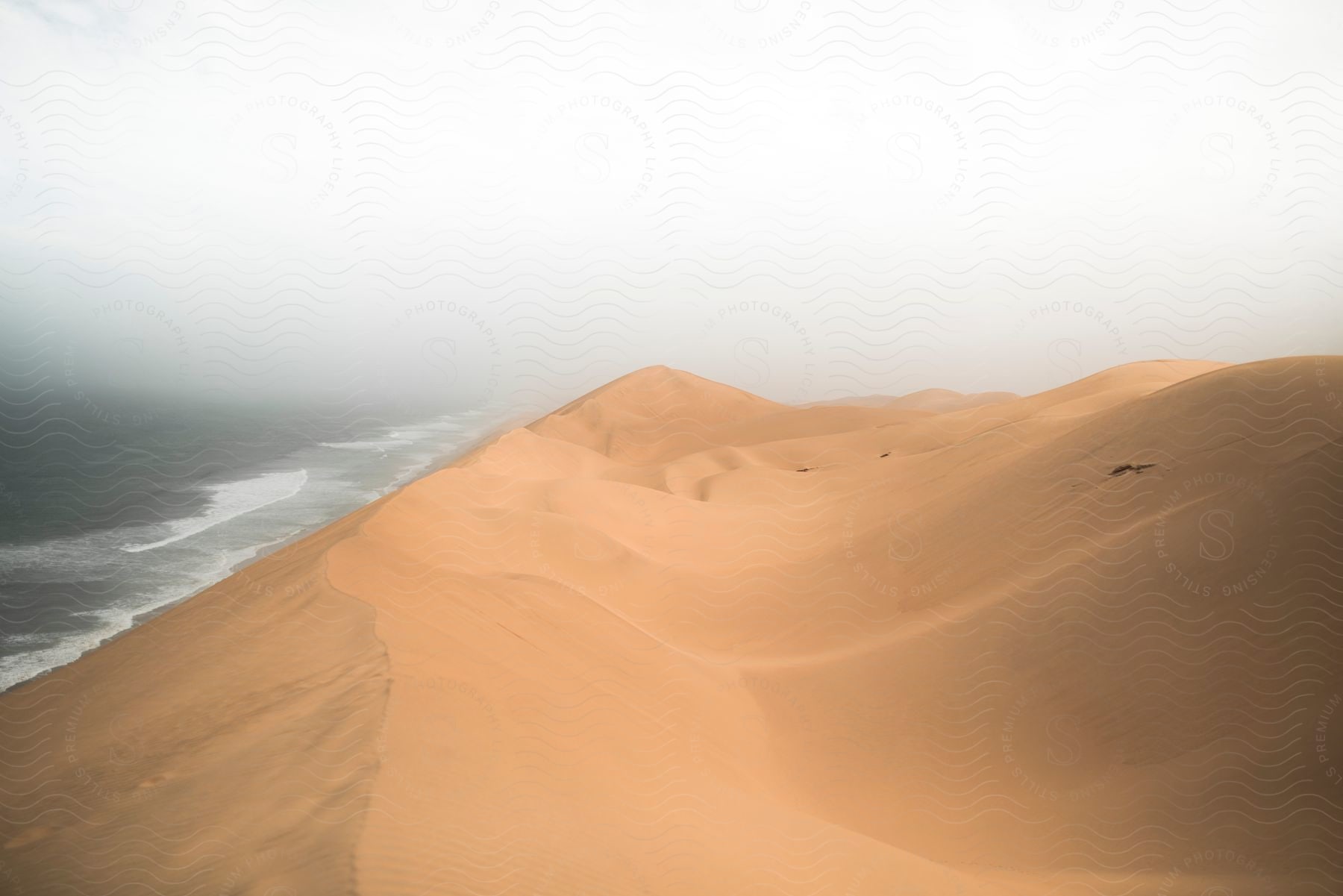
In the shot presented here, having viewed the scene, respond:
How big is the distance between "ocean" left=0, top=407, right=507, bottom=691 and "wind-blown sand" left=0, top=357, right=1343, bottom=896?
227cm

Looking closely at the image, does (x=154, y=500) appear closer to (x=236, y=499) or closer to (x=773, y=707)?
(x=236, y=499)

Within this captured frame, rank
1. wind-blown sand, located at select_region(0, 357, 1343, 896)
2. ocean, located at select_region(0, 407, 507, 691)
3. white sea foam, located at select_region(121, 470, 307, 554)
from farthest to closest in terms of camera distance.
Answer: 1. white sea foam, located at select_region(121, 470, 307, 554)
2. ocean, located at select_region(0, 407, 507, 691)
3. wind-blown sand, located at select_region(0, 357, 1343, 896)

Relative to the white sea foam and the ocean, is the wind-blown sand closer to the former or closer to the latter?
the ocean

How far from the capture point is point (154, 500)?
24422mm

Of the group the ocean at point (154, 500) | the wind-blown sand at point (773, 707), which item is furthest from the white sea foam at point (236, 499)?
the wind-blown sand at point (773, 707)

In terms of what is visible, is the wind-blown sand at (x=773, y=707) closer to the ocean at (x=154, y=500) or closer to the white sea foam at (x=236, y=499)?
the ocean at (x=154, y=500)

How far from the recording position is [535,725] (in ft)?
18.7

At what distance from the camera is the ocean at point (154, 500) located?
1316 cm

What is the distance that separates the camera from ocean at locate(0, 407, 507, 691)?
13.2 meters

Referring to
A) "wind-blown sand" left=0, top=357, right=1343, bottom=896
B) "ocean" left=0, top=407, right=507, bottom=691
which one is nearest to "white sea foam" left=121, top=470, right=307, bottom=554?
"ocean" left=0, top=407, right=507, bottom=691

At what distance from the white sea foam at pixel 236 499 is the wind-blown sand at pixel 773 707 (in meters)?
10.5

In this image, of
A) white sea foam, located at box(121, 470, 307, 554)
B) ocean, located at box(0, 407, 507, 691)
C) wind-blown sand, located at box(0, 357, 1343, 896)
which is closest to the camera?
wind-blown sand, located at box(0, 357, 1343, 896)

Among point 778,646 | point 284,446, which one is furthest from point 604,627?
point 284,446

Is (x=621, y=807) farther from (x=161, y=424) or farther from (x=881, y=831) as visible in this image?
(x=161, y=424)
